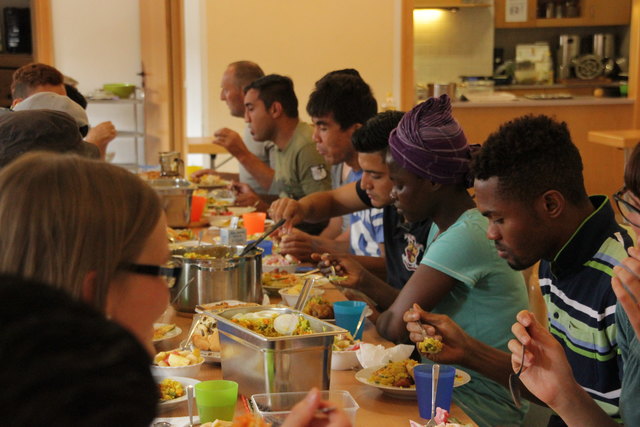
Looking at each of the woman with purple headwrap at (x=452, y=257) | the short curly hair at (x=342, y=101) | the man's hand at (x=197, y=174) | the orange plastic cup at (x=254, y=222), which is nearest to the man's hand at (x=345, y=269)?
the woman with purple headwrap at (x=452, y=257)

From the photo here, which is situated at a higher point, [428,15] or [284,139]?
[428,15]

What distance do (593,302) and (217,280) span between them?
992mm

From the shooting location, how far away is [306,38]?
8016 mm

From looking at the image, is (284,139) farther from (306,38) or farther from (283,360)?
(306,38)

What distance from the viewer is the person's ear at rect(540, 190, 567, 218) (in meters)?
1.89

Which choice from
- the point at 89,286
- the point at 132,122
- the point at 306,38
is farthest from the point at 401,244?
the point at 306,38

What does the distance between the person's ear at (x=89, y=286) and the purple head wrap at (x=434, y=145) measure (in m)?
1.51

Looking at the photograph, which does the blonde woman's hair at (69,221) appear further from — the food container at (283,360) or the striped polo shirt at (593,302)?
the striped polo shirt at (593,302)

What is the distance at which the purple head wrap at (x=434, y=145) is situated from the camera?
7.83 ft

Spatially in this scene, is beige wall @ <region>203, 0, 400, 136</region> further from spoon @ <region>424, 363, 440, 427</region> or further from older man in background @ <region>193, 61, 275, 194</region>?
spoon @ <region>424, 363, 440, 427</region>

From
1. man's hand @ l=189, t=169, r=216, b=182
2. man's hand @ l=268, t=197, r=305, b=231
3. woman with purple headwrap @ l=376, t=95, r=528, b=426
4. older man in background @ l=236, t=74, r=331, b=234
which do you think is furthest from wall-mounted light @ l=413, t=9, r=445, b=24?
woman with purple headwrap @ l=376, t=95, r=528, b=426

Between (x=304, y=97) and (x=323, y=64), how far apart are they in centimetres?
36

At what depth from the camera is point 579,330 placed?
1.83 m

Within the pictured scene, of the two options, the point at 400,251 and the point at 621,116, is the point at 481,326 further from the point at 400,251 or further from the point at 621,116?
the point at 621,116
